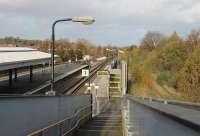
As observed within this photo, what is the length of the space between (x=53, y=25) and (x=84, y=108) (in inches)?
258

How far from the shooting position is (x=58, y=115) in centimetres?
1977

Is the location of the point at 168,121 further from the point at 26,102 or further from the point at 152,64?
the point at 152,64

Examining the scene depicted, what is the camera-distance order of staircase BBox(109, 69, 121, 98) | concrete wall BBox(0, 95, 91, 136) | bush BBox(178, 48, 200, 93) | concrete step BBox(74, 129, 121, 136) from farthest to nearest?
staircase BBox(109, 69, 121, 98) < bush BBox(178, 48, 200, 93) < concrete step BBox(74, 129, 121, 136) < concrete wall BBox(0, 95, 91, 136)

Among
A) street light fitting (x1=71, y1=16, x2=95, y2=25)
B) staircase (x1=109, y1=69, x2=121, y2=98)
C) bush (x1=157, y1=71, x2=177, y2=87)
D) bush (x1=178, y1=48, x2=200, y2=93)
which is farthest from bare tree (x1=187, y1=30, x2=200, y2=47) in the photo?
street light fitting (x1=71, y1=16, x2=95, y2=25)

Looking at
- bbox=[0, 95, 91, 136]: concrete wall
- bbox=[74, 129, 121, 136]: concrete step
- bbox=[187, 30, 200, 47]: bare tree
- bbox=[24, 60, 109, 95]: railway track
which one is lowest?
bbox=[74, 129, 121, 136]: concrete step

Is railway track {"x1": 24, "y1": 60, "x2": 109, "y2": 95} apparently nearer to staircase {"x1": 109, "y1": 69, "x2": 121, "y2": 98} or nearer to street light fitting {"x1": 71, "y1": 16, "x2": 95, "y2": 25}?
staircase {"x1": 109, "y1": 69, "x2": 121, "y2": 98}

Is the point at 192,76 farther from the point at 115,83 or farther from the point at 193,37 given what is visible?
the point at 193,37

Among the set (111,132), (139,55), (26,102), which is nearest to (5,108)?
(26,102)

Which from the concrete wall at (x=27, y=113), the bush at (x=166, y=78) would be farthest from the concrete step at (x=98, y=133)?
the bush at (x=166, y=78)

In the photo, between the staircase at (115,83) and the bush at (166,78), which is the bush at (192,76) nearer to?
the bush at (166,78)

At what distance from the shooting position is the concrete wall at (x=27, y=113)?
11234 mm

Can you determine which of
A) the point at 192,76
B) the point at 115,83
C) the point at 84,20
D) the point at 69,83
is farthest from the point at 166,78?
the point at 84,20

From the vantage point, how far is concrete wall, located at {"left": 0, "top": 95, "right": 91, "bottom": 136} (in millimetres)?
11234

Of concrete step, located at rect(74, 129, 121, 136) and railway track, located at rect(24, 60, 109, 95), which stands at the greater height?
railway track, located at rect(24, 60, 109, 95)
